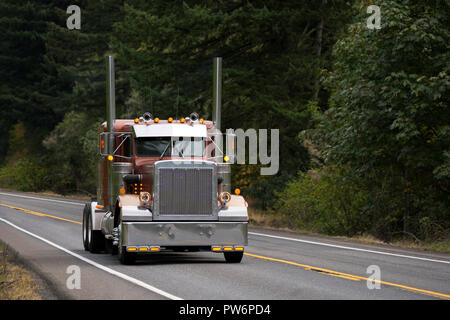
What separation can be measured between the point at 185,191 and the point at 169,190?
31 cm

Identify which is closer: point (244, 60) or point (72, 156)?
point (244, 60)

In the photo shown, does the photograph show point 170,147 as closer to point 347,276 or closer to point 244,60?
point 347,276

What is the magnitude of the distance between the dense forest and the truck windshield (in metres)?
2.92

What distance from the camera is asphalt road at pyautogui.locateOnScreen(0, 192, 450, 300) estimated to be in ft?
40.2

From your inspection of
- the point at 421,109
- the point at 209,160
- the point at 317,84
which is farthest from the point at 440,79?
the point at 317,84

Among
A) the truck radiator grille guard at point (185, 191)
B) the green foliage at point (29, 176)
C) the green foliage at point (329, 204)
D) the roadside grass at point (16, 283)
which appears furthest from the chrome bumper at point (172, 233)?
the green foliage at point (29, 176)

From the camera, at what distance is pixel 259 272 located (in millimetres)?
15070

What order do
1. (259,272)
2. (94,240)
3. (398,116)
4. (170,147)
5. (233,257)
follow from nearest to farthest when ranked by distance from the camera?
(259,272)
(233,257)
(170,147)
(94,240)
(398,116)

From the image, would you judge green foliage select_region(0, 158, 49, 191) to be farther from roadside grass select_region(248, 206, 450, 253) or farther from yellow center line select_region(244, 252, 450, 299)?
yellow center line select_region(244, 252, 450, 299)

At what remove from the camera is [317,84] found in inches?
1417

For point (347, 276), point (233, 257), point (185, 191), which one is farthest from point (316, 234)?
point (347, 276)

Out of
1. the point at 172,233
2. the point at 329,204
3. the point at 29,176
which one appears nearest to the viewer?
the point at 172,233

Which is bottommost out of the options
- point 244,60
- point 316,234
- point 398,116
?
point 316,234

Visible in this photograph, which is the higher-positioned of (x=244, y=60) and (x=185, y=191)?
(x=244, y=60)
